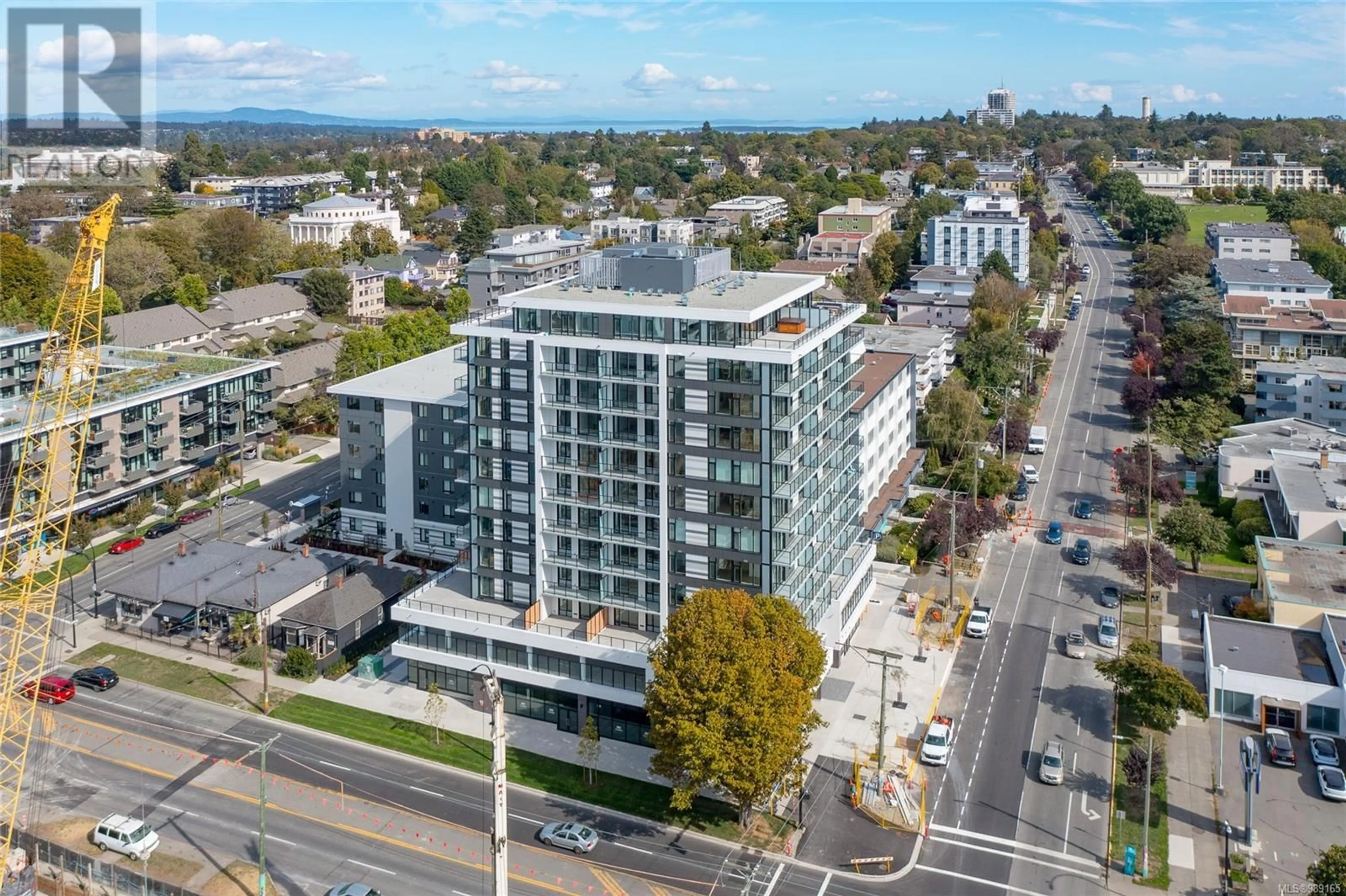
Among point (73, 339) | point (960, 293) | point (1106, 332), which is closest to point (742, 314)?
point (73, 339)

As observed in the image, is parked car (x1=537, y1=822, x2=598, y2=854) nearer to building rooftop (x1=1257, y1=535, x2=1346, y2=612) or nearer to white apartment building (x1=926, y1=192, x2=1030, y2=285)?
building rooftop (x1=1257, y1=535, x2=1346, y2=612)

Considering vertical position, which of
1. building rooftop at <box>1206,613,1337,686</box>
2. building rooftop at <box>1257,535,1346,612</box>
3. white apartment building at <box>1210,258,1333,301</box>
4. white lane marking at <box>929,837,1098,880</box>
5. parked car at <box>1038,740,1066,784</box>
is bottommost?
white lane marking at <box>929,837,1098,880</box>

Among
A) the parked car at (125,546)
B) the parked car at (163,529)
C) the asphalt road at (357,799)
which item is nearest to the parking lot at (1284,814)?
the asphalt road at (357,799)

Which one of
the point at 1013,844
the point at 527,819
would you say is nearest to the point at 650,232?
the point at 527,819

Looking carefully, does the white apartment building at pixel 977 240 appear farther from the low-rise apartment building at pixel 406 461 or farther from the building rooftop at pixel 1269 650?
the building rooftop at pixel 1269 650

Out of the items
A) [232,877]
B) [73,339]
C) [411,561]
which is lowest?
[232,877]

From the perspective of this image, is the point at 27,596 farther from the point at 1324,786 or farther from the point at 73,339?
the point at 1324,786

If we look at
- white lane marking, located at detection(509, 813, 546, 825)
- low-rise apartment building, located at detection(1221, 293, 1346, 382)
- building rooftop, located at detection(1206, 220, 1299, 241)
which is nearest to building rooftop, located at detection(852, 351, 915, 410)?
white lane marking, located at detection(509, 813, 546, 825)
